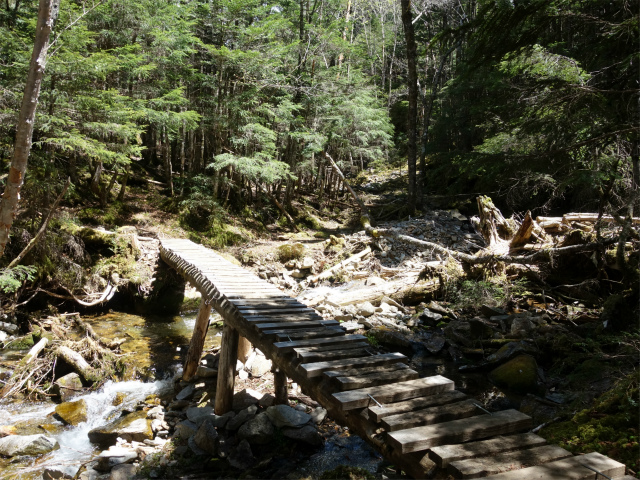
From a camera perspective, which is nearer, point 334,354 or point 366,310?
point 334,354

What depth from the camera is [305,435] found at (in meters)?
5.09

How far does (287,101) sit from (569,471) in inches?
605

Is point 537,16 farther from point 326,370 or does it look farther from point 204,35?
point 204,35

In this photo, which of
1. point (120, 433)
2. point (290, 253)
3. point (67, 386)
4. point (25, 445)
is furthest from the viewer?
point (290, 253)

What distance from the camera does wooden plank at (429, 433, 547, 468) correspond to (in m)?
2.67

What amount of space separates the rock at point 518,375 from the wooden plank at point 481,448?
310 centimetres

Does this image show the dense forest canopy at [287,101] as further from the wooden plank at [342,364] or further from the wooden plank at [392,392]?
the wooden plank at [392,392]

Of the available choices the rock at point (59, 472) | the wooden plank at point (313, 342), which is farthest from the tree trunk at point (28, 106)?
the wooden plank at point (313, 342)

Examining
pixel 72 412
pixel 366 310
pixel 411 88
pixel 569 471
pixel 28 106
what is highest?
pixel 411 88

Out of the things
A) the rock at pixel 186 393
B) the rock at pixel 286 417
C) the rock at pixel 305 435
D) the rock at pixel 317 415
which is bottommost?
the rock at pixel 186 393

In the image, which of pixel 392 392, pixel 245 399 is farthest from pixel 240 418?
pixel 392 392

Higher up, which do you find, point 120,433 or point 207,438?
point 207,438

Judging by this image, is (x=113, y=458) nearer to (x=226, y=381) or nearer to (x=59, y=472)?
(x=59, y=472)

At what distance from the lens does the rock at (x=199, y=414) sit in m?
5.74
